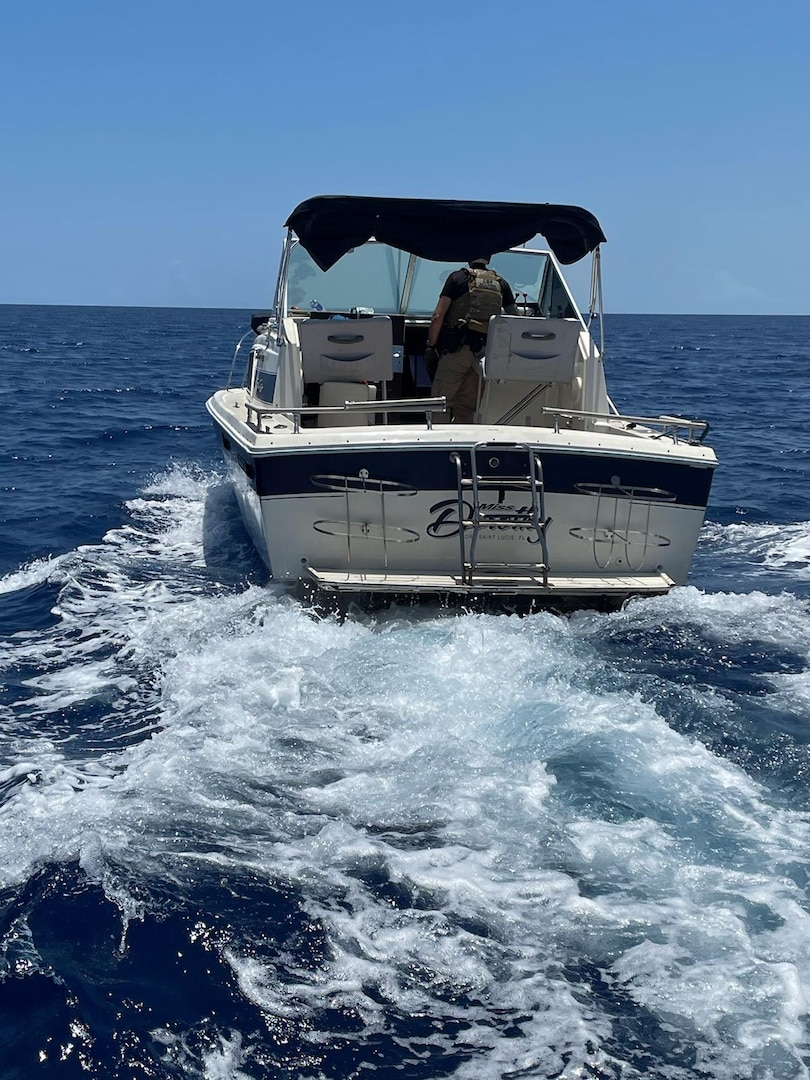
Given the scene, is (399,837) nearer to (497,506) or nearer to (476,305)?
(497,506)

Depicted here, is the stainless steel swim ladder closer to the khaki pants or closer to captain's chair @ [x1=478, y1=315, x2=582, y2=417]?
captain's chair @ [x1=478, y1=315, x2=582, y2=417]

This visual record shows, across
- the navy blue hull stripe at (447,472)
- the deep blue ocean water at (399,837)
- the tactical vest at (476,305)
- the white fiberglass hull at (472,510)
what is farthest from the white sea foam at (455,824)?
the tactical vest at (476,305)

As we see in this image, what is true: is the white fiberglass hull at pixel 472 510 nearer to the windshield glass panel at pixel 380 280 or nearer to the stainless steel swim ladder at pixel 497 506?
the stainless steel swim ladder at pixel 497 506

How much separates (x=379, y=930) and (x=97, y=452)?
11.8m

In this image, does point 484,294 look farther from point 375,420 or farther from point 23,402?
point 23,402

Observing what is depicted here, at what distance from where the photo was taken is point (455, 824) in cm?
394

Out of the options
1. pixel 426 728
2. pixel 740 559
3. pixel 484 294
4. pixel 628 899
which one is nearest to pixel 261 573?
pixel 484 294

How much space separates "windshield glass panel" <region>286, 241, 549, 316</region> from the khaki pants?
1463 mm

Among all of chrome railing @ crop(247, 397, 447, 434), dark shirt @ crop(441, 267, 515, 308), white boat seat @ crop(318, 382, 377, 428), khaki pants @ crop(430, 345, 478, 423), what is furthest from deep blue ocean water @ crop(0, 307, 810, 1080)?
dark shirt @ crop(441, 267, 515, 308)

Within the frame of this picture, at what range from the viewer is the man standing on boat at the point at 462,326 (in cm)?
741

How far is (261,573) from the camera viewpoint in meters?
7.75

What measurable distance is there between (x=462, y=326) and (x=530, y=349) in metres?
0.64

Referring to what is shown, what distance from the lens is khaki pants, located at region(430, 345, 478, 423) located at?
754 cm

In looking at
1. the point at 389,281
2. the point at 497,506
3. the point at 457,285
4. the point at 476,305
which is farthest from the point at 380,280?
the point at 497,506
